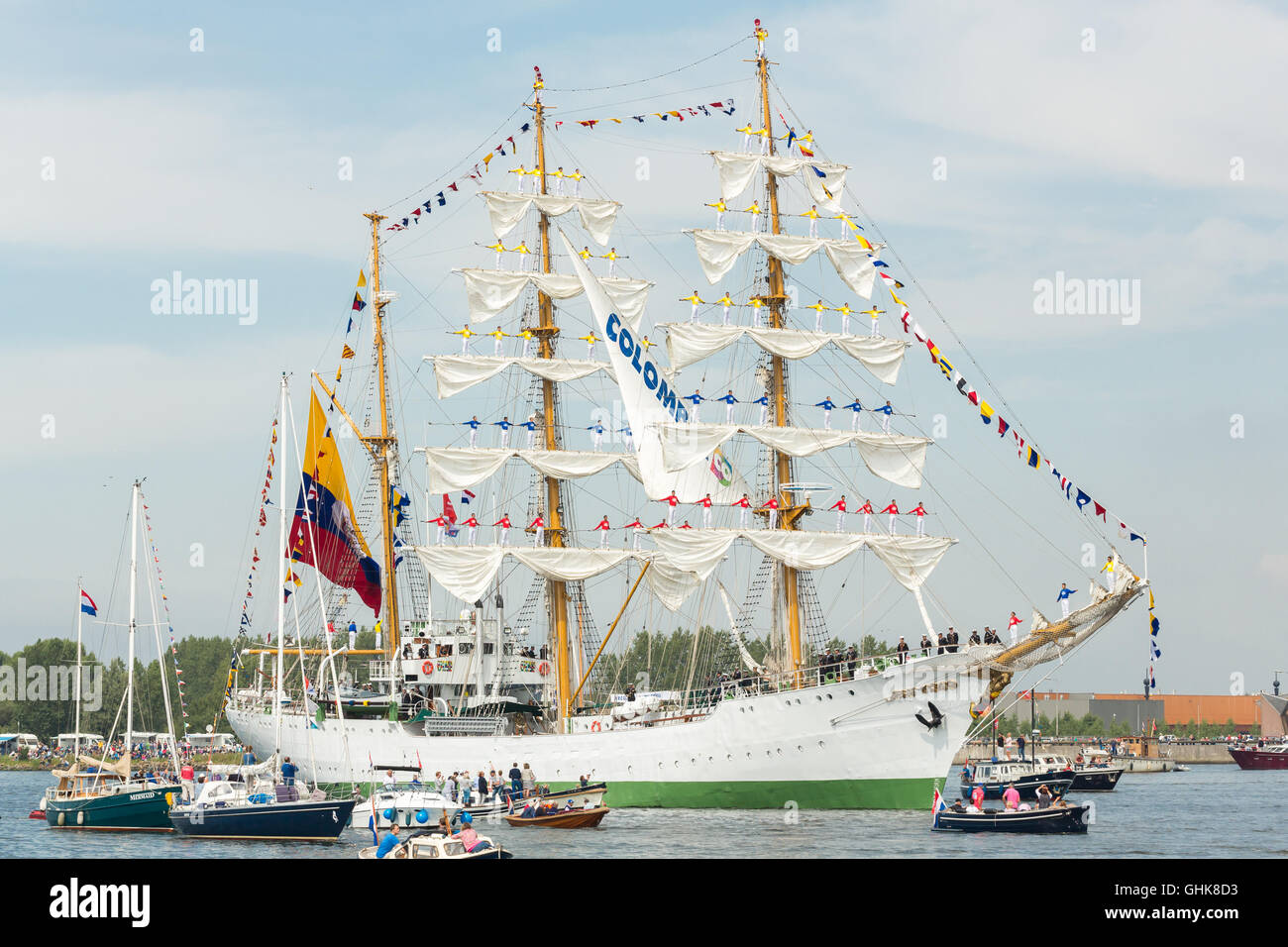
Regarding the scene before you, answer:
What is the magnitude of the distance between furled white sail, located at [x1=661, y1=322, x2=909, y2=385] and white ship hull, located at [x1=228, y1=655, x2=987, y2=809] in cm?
1702

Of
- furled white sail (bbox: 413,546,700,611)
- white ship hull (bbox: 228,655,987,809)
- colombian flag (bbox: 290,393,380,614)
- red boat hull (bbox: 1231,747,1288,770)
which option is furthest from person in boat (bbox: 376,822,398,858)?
red boat hull (bbox: 1231,747,1288,770)

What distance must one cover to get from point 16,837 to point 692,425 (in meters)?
32.5

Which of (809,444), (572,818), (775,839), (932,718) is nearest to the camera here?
(775,839)

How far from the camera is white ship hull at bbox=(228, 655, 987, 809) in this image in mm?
55688

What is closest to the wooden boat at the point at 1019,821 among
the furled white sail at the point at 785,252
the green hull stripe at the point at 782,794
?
the green hull stripe at the point at 782,794

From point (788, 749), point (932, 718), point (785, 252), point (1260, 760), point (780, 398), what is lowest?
point (1260, 760)

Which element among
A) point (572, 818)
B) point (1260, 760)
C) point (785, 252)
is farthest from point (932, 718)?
point (1260, 760)

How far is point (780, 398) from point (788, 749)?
57.2 feet

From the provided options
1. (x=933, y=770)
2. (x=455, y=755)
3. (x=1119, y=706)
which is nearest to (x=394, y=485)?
(x=455, y=755)

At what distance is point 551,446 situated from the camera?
73188 millimetres

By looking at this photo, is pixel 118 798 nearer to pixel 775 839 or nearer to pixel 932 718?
pixel 775 839

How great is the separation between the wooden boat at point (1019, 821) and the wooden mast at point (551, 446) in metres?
23.1

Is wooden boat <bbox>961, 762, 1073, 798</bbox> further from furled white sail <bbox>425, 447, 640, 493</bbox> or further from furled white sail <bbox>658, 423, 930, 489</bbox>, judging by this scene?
furled white sail <bbox>425, 447, 640, 493</bbox>
